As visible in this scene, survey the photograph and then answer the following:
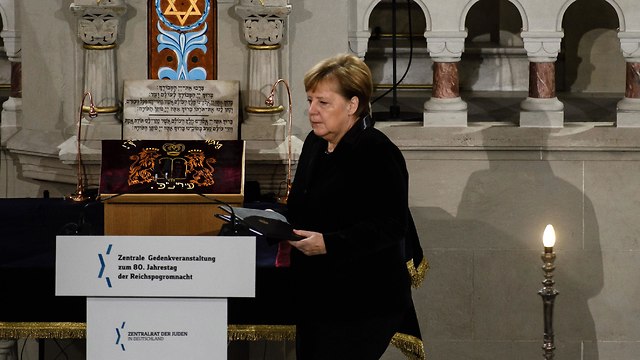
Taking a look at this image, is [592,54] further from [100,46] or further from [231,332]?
[231,332]

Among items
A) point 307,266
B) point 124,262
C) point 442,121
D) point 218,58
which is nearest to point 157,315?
point 124,262

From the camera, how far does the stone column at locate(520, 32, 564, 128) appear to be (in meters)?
7.63

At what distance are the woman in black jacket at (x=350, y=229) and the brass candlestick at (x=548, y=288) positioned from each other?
111 centimetres

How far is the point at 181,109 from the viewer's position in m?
7.22

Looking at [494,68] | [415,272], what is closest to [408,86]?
[494,68]

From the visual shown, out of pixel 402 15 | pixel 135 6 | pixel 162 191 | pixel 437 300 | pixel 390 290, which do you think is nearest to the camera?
pixel 390 290

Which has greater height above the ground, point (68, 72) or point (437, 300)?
point (68, 72)

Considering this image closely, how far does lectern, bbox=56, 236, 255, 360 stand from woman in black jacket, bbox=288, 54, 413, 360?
1.08 feet

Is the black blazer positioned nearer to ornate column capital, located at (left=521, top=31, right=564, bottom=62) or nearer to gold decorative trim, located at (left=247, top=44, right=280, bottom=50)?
gold decorative trim, located at (left=247, top=44, right=280, bottom=50)

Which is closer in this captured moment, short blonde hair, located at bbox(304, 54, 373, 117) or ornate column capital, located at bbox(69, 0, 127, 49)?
short blonde hair, located at bbox(304, 54, 373, 117)

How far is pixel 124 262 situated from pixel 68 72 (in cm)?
210

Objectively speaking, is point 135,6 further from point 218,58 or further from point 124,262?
point 124,262

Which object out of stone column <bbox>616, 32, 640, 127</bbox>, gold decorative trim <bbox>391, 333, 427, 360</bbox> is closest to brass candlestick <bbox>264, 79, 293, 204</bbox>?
gold decorative trim <bbox>391, 333, 427, 360</bbox>

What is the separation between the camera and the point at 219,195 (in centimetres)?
629
